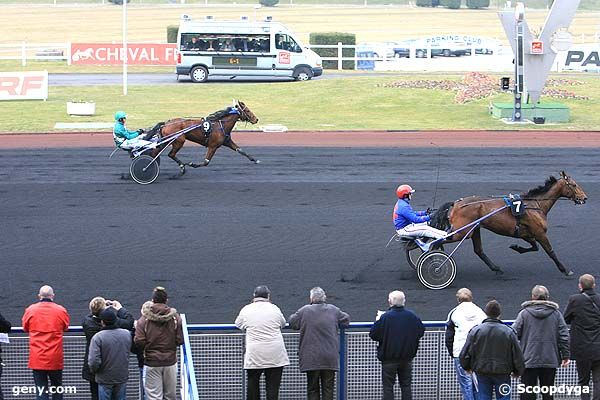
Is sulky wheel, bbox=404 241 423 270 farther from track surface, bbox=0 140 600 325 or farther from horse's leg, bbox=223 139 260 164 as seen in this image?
horse's leg, bbox=223 139 260 164

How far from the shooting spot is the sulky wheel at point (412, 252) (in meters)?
14.9

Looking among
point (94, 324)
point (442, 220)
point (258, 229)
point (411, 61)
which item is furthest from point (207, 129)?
point (411, 61)

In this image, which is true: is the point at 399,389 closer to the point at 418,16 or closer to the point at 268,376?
the point at 268,376

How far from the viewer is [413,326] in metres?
9.87

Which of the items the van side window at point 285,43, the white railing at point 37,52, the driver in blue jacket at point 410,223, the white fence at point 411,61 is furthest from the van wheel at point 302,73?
the driver in blue jacket at point 410,223

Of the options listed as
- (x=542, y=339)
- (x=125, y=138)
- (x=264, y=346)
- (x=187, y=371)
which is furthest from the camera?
(x=125, y=138)

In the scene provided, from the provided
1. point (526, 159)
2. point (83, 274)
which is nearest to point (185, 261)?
point (83, 274)

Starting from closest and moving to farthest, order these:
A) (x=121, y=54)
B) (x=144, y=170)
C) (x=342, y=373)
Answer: (x=342, y=373) < (x=144, y=170) < (x=121, y=54)

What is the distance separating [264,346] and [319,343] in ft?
1.68

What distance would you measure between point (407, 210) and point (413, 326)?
15.4ft

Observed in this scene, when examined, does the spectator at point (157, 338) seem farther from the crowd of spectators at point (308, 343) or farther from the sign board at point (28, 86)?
the sign board at point (28, 86)

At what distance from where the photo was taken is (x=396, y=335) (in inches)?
388

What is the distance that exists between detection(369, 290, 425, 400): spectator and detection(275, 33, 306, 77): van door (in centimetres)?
3296

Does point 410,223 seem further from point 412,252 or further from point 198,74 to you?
point 198,74
